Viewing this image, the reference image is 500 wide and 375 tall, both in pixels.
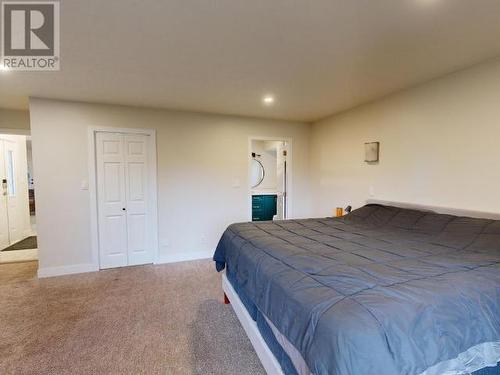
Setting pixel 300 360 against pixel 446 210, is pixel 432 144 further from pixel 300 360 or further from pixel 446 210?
pixel 300 360

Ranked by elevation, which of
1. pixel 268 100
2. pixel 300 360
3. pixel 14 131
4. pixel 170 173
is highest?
pixel 268 100

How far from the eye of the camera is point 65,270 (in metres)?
3.49

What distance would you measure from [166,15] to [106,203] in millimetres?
2888

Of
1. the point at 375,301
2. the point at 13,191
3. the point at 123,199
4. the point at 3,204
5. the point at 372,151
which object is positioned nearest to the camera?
the point at 375,301

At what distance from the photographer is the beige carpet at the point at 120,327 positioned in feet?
5.94

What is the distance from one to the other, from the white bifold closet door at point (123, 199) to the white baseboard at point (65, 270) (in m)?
0.16

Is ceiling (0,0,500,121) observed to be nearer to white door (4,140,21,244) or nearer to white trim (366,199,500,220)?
white trim (366,199,500,220)

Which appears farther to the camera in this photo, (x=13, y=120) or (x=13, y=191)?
(x=13, y=191)

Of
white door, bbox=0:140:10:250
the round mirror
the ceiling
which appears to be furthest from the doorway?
the round mirror

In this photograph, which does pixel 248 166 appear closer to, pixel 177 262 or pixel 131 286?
pixel 177 262

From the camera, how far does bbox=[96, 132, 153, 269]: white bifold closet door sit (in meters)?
3.66

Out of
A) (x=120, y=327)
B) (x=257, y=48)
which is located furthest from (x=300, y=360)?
(x=257, y=48)

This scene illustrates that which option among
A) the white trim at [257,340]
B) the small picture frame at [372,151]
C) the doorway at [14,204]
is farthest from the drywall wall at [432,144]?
the doorway at [14,204]

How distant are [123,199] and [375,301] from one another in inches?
143
